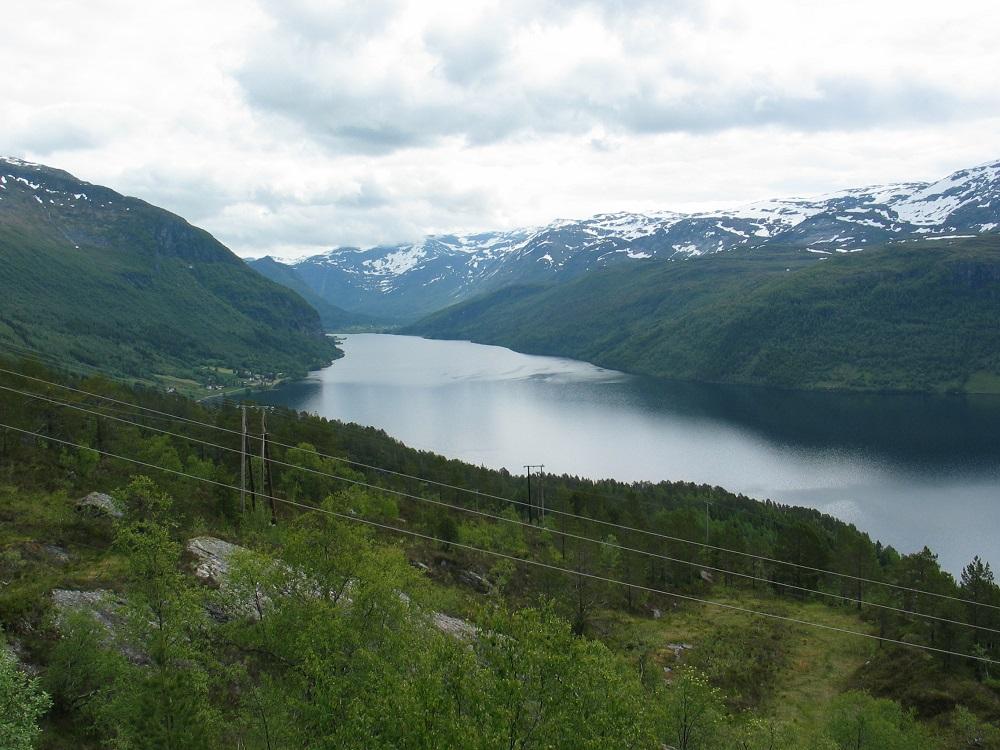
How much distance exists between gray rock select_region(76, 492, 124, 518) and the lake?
252ft

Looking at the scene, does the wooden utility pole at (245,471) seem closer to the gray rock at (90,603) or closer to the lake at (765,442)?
the gray rock at (90,603)

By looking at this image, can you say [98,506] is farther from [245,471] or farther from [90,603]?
[90,603]

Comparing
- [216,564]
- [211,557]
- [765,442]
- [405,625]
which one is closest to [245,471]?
[211,557]

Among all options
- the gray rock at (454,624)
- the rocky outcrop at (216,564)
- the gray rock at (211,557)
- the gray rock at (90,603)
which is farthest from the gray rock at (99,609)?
the gray rock at (454,624)

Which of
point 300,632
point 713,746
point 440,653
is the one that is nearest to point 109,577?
point 300,632

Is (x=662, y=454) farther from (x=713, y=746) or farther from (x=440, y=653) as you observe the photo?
(x=440, y=653)

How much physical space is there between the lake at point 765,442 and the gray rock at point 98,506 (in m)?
76.8

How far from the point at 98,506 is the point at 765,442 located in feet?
414

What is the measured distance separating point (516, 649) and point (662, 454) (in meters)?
112

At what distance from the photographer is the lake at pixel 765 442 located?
8944 centimetres

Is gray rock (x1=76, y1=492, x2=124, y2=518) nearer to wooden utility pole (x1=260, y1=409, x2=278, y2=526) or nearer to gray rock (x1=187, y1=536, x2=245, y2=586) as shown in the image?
gray rock (x1=187, y1=536, x2=245, y2=586)

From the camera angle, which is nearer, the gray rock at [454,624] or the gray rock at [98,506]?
the gray rock at [98,506]

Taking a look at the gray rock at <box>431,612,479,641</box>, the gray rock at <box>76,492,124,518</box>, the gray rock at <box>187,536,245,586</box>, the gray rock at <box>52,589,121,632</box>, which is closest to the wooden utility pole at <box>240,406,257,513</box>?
the gray rock at <box>187,536,245,586</box>

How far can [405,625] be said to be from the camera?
19.9 m
